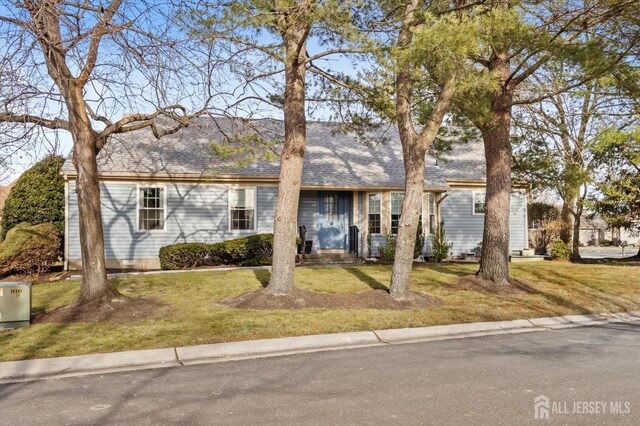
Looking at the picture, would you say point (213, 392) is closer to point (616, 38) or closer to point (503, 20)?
point (503, 20)

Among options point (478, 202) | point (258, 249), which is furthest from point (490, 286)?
point (478, 202)

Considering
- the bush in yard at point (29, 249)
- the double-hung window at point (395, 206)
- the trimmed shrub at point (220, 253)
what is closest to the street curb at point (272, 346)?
the trimmed shrub at point (220, 253)

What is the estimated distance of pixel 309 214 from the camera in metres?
20.3

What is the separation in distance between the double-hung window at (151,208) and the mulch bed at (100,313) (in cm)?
870

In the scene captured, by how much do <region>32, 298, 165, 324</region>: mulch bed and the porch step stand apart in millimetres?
9703

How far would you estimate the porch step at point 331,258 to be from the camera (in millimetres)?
19406

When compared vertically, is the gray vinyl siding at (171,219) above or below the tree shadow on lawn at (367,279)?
above

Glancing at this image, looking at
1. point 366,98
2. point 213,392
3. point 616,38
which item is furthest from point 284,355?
point 616,38

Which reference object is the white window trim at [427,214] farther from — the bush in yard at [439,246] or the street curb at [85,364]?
the street curb at [85,364]

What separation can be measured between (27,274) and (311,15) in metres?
11.5

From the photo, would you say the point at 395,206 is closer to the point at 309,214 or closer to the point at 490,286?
the point at 309,214

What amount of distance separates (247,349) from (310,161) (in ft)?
46.0

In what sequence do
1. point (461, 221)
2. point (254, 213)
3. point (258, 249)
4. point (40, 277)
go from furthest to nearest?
point (461, 221) → point (254, 213) → point (258, 249) → point (40, 277)

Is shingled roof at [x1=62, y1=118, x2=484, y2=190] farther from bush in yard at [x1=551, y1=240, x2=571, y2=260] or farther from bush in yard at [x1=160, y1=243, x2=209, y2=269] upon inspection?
bush in yard at [x1=551, y1=240, x2=571, y2=260]
